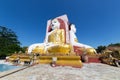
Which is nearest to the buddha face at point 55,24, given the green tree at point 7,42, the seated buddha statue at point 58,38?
the seated buddha statue at point 58,38

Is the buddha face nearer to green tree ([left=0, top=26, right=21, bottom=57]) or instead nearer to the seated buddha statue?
the seated buddha statue

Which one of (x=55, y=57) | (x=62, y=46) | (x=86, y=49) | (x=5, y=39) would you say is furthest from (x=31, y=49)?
(x=5, y=39)

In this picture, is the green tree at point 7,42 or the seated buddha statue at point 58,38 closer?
the seated buddha statue at point 58,38

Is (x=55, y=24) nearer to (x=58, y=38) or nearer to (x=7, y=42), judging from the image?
(x=58, y=38)

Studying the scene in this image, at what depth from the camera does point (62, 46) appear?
43.2 feet

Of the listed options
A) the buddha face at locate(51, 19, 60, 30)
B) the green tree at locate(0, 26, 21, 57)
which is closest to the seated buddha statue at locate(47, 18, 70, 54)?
the buddha face at locate(51, 19, 60, 30)

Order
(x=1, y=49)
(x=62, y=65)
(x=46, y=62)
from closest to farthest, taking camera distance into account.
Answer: (x=62, y=65)
(x=46, y=62)
(x=1, y=49)

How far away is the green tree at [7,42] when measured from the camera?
22.7m

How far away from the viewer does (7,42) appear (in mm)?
24797

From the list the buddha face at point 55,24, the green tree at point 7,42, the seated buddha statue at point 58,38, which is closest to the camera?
the seated buddha statue at point 58,38

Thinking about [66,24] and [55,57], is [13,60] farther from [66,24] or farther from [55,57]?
[66,24]

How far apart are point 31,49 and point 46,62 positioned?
402cm

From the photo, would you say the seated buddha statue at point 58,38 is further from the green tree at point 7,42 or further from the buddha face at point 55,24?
the green tree at point 7,42

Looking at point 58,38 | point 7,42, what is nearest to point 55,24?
point 58,38
